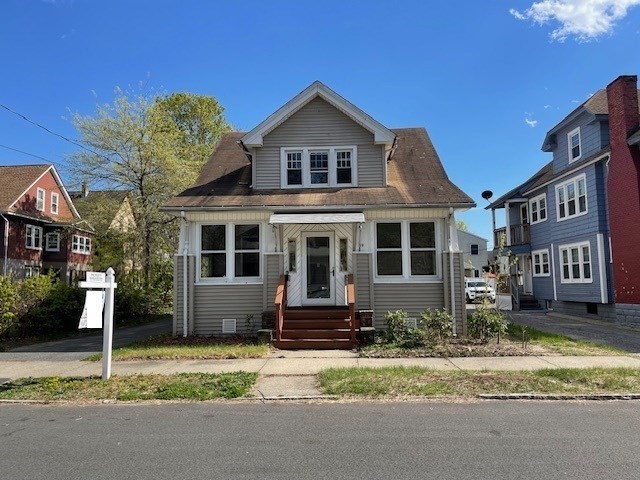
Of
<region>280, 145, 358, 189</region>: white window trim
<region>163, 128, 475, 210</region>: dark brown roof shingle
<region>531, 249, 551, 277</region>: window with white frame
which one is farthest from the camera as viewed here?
<region>531, 249, 551, 277</region>: window with white frame

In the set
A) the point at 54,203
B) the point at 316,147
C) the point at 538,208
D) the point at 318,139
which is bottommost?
the point at 538,208

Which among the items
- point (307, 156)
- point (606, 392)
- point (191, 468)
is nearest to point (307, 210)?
point (307, 156)

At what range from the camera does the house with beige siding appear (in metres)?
12.8

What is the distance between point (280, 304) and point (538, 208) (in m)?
18.6

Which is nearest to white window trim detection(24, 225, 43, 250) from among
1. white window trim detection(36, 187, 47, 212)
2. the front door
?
white window trim detection(36, 187, 47, 212)

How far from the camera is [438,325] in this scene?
11523mm

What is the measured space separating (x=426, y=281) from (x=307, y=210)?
12.8 feet

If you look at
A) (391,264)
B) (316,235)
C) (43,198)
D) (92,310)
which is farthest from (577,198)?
(43,198)

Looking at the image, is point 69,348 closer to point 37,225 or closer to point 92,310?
point 92,310

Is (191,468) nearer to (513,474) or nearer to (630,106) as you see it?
(513,474)

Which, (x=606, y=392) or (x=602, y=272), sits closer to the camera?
(x=606, y=392)

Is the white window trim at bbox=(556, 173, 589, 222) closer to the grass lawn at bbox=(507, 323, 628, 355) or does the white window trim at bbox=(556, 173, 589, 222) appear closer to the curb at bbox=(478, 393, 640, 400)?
the grass lawn at bbox=(507, 323, 628, 355)

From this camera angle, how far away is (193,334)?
13.2 m

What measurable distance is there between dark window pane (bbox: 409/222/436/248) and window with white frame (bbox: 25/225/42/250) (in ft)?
90.7
